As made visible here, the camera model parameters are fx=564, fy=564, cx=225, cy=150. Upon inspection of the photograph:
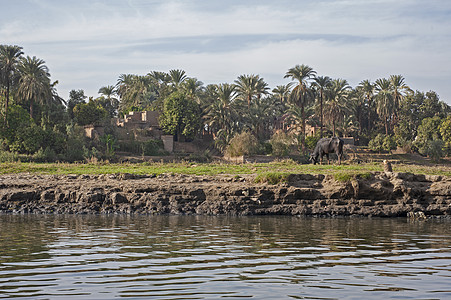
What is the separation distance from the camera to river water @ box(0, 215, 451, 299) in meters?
7.66

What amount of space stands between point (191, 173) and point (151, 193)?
14.6 feet

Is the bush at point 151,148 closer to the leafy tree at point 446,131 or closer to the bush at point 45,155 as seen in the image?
the bush at point 45,155

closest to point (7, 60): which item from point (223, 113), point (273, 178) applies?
point (223, 113)

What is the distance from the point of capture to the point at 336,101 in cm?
7494

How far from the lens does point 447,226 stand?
1809cm

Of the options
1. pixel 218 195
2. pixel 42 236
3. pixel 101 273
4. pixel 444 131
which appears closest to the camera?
pixel 101 273

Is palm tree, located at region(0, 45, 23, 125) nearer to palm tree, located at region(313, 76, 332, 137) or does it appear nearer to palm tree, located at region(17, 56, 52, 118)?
palm tree, located at region(17, 56, 52, 118)

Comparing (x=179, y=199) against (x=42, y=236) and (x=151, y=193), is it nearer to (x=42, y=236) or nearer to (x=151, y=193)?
(x=151, y=193)

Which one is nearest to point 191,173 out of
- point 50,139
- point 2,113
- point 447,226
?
point 447,226

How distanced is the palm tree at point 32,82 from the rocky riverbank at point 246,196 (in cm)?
3807

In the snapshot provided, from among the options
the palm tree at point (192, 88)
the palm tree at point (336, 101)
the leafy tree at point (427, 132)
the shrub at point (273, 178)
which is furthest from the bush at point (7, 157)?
the leafy tree at point (427, 132)

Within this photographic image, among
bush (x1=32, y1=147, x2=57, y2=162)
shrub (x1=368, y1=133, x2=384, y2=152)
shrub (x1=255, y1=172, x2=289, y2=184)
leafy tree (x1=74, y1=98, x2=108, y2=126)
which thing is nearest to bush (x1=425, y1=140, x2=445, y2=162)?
shrub (x1=368, y1=133, x2=384, y2=152)

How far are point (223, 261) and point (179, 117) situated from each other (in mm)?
60560

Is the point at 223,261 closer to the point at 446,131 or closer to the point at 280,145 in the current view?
the point at 280,145
